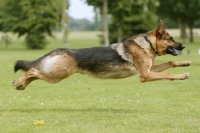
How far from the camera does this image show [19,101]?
1438 cm

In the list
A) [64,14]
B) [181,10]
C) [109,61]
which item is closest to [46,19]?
[64,14]

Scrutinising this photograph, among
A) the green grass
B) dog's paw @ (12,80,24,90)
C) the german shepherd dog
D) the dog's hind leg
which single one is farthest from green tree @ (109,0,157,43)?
dog's paw @ (12,80,24,90)

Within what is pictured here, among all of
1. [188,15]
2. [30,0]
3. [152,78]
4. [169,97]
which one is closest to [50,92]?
[169,97]

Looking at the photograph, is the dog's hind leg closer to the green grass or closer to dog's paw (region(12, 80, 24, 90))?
dog's paw (region(12, 80, 24, 90))

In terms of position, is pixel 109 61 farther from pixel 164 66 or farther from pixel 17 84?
pixel 17 84

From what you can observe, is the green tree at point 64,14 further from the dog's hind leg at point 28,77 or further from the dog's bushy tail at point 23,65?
the dog's hind leg at point 28,77

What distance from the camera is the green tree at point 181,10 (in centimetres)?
7321

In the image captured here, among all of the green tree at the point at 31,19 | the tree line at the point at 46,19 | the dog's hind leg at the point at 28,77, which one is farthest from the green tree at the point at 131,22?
the dog's hind leg at the point at 28,77

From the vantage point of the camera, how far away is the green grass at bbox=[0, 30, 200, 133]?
1045 centimetres

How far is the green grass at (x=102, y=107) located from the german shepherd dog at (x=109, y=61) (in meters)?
0.81

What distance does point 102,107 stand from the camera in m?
13.4

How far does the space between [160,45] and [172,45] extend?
29 centimetres

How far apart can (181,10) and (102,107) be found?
204 ft

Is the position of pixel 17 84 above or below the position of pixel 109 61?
below
